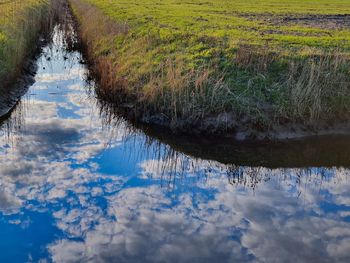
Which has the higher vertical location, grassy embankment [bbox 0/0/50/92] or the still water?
grassy embankment [bbox 0/0/50/92]

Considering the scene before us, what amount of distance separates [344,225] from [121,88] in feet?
31.9

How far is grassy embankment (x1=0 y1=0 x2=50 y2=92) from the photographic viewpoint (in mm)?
16703

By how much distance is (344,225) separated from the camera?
9688 millimetres

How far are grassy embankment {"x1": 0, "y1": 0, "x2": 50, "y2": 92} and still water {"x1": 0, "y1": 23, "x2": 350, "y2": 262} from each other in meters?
2.74

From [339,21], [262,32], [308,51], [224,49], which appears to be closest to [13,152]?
[224,49]

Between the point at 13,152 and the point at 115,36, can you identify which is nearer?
the point at 13,152

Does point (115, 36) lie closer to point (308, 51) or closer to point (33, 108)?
point (33, 108)

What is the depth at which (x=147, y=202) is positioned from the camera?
10.3m

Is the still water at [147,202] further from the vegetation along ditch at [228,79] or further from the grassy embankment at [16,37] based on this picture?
the grassy embankment at [16,37]

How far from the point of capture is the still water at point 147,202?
28.2 ft

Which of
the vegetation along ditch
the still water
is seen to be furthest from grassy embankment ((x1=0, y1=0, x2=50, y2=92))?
the still water

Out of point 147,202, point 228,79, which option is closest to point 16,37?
point 228,79

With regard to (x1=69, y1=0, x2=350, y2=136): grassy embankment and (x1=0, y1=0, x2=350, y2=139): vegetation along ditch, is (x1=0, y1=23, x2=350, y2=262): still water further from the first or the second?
(x1=69, y1=0, x2=350, y2=136): grassy embankment

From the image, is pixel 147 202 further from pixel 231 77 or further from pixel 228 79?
pixel 231 77
